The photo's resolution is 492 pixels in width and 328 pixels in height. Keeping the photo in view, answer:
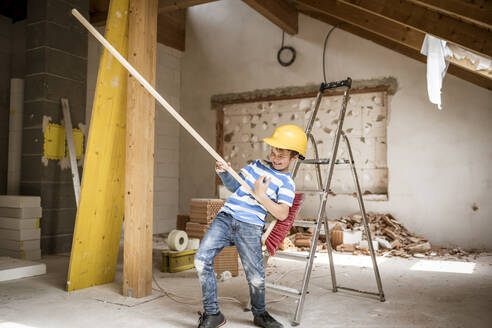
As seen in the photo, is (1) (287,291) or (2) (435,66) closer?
(1) (287,291)

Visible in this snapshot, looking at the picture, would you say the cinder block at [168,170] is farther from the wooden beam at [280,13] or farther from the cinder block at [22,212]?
the wooden beam at [280,13]

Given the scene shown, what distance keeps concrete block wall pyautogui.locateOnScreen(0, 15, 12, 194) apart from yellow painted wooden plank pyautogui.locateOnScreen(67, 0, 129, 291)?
3451mm

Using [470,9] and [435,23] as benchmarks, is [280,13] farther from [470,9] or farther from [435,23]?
[470,9]

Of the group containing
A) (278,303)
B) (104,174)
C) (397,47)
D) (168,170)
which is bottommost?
(278,303)

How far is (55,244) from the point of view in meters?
5.42

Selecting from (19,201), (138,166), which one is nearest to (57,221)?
(19,201)

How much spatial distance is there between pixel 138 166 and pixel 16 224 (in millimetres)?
2481

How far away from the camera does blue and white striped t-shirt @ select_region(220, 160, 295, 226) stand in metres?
2.57

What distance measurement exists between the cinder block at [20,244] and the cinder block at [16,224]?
165mm

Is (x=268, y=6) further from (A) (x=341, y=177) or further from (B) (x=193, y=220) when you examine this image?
(B) (x=193, y=220)

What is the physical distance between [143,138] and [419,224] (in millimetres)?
4694

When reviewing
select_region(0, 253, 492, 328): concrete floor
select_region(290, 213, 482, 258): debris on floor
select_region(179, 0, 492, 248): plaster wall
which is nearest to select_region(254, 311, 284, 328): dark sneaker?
select_region(0, 253, 492, 328): concrete floor

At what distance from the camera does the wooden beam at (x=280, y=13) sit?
6.00 m

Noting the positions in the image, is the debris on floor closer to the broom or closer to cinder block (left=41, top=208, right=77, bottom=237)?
cinder block (left=41, top=208, right=77, bottom=237)
